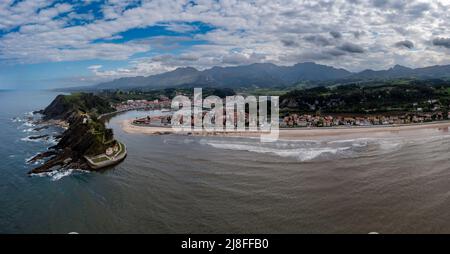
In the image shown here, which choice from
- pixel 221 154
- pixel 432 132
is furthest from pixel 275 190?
pixel 432 132

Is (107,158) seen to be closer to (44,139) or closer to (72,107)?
(44,139)

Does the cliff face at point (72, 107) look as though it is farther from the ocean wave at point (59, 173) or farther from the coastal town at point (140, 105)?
the ocean wave at point (59, 173)

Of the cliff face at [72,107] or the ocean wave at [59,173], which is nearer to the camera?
the ocean wave at [59,173]

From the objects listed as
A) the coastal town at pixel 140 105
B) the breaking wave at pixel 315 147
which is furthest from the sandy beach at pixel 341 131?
the coastal town at pixel 140 105

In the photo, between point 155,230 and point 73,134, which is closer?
point 155,230

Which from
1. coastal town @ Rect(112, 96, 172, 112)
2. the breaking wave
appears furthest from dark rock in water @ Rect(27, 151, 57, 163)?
coastal town @ Rect(112, 96, 172, 112)

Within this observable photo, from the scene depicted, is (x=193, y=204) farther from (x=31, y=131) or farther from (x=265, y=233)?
(x=31, y=131)

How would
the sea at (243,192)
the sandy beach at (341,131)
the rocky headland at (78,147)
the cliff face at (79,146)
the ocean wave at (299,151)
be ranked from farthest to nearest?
the sandy beach at (341,131) → the ocean wave at (299,151) → the cliff face at (79,146) → the rocky headland at (78,147) → the sea at (243,192)
